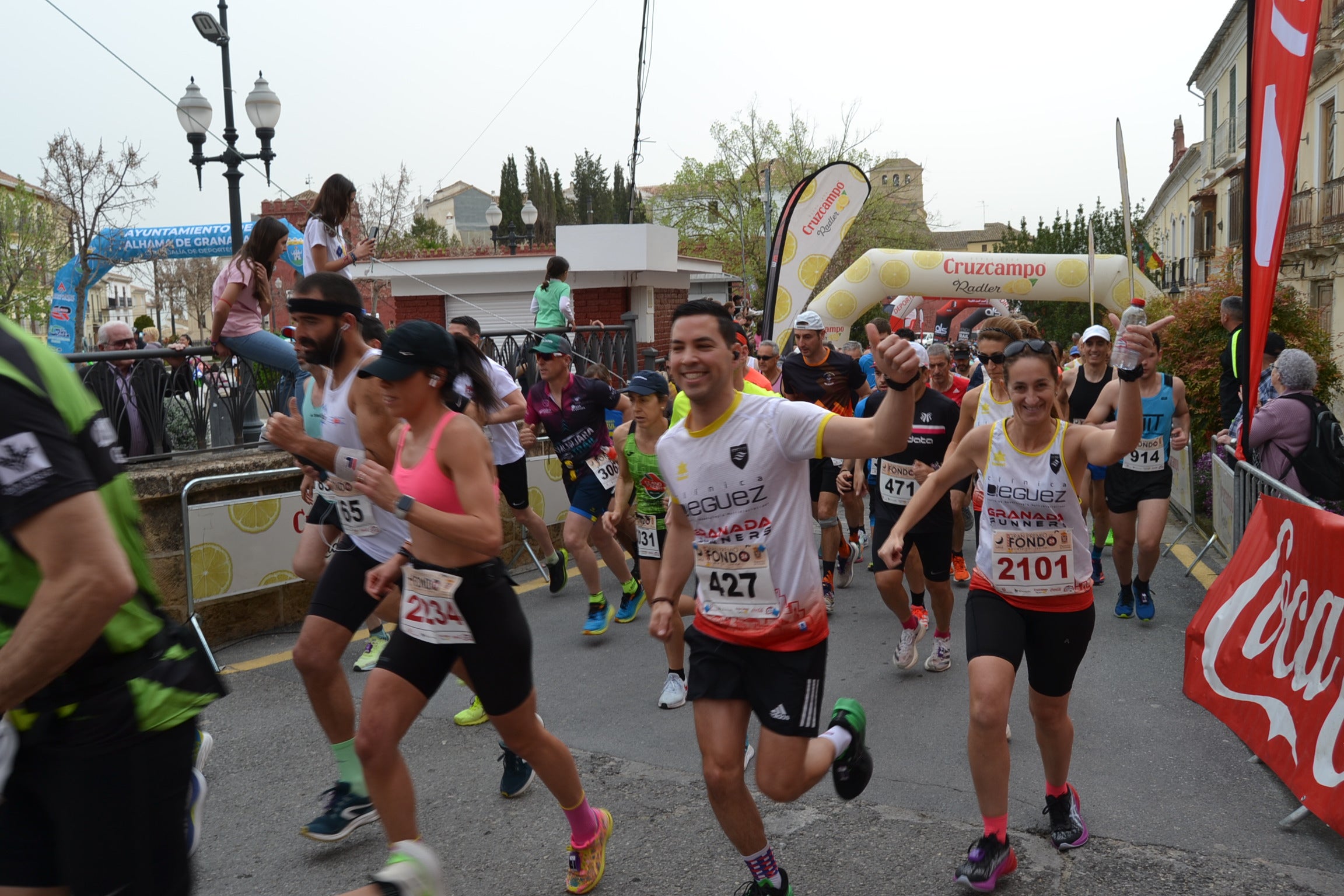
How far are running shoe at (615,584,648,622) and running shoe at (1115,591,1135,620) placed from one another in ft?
10.5

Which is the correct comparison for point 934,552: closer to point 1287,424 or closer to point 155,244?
point 1287,424

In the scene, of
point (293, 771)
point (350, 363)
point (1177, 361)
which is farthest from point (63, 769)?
point (1177, 361)

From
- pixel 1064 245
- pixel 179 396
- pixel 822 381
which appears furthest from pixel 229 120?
pixel 1064 245

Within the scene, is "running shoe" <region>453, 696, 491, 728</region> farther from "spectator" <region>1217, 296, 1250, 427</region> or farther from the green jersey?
"spectator" <region>1217, 296, 1250, 427</region>

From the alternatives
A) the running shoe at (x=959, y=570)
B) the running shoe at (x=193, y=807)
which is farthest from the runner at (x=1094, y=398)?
the running shoe at (x=193, y=807)

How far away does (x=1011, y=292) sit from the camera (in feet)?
62.2

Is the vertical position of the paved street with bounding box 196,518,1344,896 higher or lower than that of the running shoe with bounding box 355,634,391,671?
lower

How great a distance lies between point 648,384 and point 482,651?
9.59 feet

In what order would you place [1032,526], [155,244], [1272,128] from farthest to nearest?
[155,244], [1272,128], [1032,526]

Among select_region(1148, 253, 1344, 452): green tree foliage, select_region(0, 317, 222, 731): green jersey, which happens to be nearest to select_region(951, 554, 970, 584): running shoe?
select_region(1148, 253, 1344, 452): green tree foliage

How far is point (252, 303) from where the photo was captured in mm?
7246

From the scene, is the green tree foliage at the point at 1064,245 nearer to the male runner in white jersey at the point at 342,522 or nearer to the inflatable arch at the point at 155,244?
the inflatable arch at the point at 155,244

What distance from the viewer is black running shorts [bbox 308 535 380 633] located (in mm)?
4070

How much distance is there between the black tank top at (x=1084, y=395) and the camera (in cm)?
798
